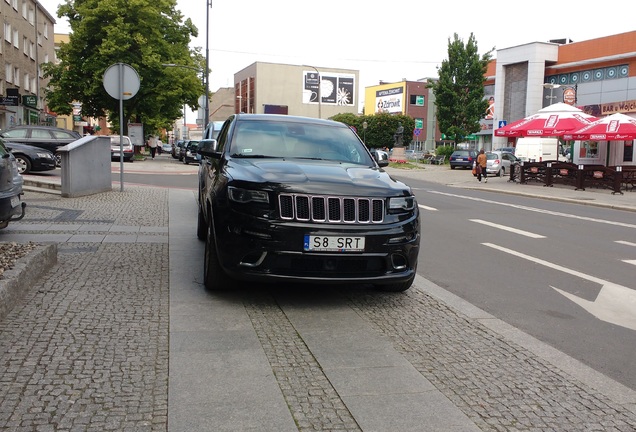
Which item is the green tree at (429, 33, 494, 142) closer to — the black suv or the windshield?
the windshield

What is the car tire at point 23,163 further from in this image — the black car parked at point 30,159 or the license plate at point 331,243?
the license plate at point 331,243

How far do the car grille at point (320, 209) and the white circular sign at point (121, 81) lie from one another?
942cm

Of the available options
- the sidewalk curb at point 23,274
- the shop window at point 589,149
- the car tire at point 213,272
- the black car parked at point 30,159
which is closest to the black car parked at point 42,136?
the black car parked at point 30,159

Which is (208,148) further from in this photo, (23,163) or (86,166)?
(23,163)

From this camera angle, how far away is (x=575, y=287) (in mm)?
6637

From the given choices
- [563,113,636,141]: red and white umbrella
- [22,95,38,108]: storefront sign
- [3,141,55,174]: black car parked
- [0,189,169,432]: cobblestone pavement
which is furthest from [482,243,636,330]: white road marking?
[22,95,38,108]: storefront sign

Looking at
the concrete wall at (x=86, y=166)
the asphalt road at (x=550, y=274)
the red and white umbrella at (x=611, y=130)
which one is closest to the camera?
the asphalt road at (x=550, y=274)

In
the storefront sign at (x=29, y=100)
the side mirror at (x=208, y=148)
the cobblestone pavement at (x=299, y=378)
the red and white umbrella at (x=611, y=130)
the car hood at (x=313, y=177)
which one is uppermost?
the storefront sign at (x=29, y=100)

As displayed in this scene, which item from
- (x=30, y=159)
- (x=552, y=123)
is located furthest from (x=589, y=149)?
(x=30, y=159)

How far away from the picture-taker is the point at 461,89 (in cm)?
4969

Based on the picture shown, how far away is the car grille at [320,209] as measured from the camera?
195 inches

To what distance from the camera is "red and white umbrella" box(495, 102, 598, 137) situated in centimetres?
2456

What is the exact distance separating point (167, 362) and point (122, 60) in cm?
3740

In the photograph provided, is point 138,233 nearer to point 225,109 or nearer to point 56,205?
point 56,205
